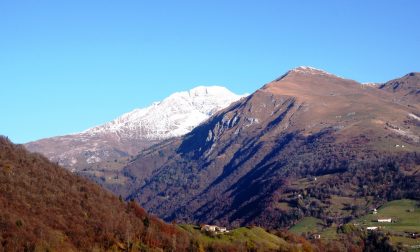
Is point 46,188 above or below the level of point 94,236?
above

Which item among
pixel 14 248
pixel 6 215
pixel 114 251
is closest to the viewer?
pixel 14 248

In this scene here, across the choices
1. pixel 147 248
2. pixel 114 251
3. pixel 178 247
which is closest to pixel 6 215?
pixel 114 251

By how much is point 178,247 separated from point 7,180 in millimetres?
54557

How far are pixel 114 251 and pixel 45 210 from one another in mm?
23434

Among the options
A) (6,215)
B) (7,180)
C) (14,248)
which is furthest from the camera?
(7,180)

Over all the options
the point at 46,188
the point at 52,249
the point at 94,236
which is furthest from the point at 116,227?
the point at 52,249

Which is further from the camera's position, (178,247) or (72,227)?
(178,247)

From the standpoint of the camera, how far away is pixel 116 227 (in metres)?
195

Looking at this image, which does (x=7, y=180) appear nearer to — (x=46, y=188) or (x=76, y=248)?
(x=46, y=188)

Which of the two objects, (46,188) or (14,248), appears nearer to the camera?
(14,248)

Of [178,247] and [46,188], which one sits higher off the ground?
[46,188]

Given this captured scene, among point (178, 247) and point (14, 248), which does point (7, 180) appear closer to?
point (14, 248)

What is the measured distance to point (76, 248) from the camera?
6693 inches

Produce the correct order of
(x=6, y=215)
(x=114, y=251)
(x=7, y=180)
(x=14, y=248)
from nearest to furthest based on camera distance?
(x=14, y=248) < (x=6, y=215) < (x=114, y=251) < (x=7, y=180)
